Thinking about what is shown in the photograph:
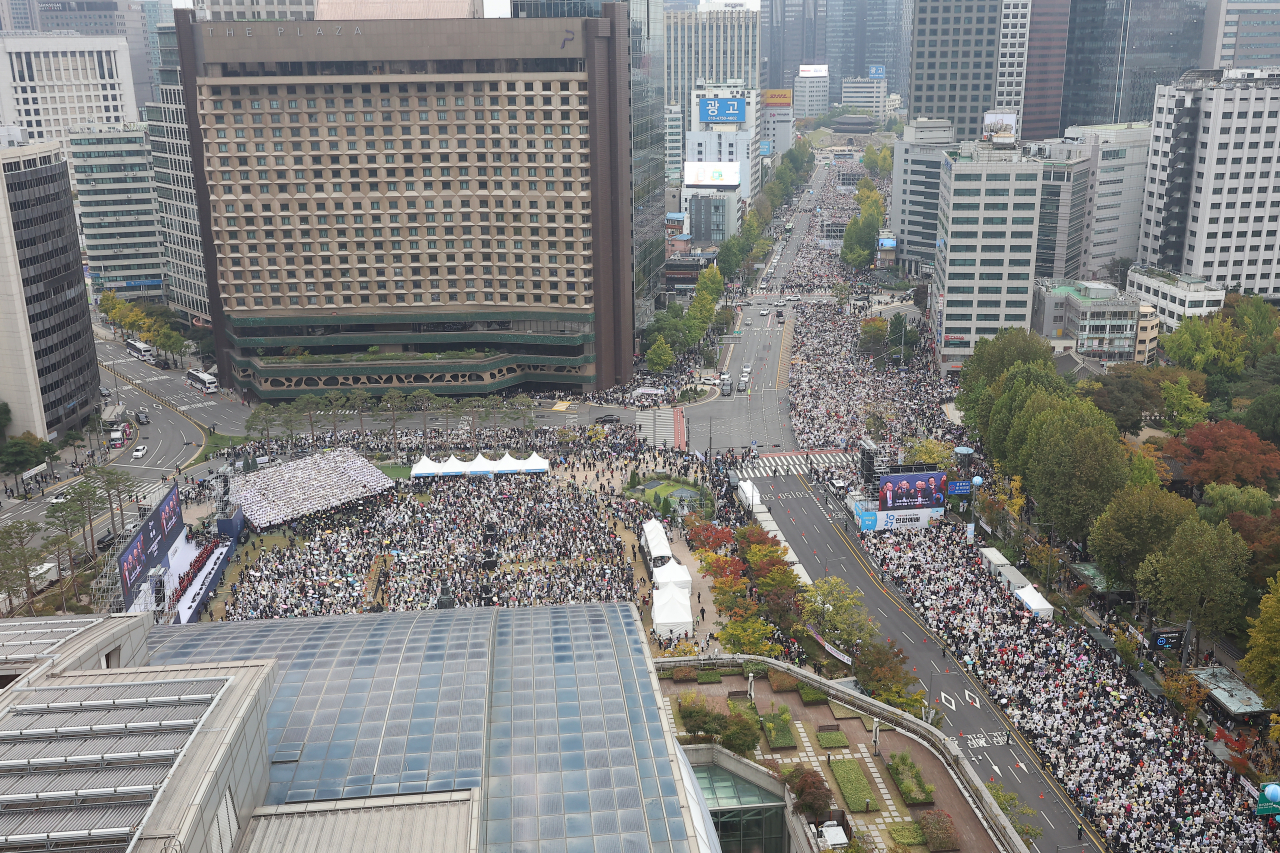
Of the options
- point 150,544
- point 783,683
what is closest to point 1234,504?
point 783,683

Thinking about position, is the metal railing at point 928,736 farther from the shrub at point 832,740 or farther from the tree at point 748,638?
the tree at point 748,638

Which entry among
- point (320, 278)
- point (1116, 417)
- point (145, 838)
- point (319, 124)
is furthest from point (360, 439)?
point (145, 838)

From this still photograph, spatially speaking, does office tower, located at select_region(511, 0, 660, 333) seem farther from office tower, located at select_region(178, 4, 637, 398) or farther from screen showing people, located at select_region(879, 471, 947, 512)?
screen showing people, located at select_region(879, 471, 947, 512)

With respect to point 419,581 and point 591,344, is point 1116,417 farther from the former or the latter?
point 419,581

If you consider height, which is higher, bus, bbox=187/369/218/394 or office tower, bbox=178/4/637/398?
office tower, bbox=178/4/637/398

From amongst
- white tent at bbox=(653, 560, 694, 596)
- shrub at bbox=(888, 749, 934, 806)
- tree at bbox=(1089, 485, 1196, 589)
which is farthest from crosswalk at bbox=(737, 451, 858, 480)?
shrub at bbox=(888, 749, 934, 806)
